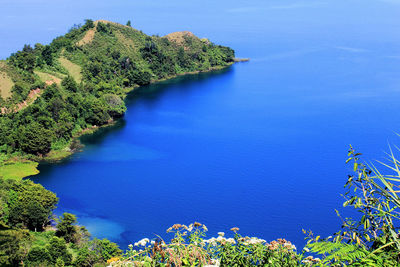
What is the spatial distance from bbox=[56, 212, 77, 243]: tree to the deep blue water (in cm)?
163

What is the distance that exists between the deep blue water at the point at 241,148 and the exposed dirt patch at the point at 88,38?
38.2 feet

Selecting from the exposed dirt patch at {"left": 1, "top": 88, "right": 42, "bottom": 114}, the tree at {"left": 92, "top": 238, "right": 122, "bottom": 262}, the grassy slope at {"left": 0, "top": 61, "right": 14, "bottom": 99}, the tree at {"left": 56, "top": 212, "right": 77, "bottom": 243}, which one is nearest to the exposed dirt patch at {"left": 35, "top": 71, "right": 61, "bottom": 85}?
the exposed dirt patch at {"left": 1, "top": 88, "right": 42, "bottom": 114}

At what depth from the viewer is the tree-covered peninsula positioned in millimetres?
31531

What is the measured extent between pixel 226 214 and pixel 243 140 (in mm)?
12283

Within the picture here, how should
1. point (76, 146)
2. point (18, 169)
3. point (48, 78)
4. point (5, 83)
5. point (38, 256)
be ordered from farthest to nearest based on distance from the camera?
1. point (48, 78)
2. point (5, 83)
3. point (76, 146)
4. point (18, 169)
5. point (38, 256)

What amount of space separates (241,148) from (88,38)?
111 feet

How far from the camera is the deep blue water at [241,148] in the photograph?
78.8ft

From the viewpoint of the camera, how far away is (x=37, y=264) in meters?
17.2

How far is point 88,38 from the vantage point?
190ft

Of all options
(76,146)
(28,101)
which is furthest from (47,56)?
(76,146)

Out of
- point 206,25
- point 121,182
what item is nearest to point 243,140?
point 121,182

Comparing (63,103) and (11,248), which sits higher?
(63,103)

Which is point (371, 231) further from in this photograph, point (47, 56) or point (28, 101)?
point (47, 56)

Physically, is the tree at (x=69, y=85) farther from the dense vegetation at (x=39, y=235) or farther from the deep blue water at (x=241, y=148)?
the dense vegetation at (x=39, y=235)
